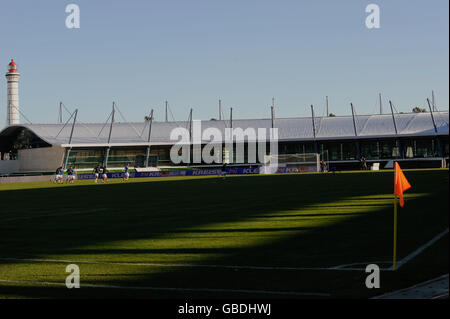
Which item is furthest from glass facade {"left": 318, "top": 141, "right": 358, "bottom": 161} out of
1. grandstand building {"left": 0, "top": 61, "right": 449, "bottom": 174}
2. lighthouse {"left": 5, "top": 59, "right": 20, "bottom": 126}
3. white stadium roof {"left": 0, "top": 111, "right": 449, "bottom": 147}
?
lighthouse {"left": 5, "top": 59, "right": 20, "bottom": 126}

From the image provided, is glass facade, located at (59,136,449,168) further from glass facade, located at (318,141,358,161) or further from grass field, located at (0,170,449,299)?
grass field, located at (0,170,449,299)

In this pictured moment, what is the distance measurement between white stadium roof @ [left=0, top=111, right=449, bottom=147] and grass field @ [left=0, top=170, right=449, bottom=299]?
81.6 m

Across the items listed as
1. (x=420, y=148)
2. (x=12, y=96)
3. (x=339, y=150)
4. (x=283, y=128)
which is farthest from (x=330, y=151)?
(x=12, y=96)

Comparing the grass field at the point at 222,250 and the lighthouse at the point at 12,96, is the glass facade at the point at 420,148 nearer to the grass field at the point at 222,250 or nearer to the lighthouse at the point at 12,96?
the lighthouse at the point at 12,96

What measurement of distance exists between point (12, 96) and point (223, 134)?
47285 millimetres

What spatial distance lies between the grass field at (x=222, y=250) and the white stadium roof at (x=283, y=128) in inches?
3215

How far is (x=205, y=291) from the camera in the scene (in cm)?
1012

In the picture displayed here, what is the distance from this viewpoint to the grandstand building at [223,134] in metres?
104

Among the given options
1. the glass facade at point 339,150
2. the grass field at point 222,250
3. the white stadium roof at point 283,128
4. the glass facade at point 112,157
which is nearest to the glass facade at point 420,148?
the white stadium roof at point 283,128

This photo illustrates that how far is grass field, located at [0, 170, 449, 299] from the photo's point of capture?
1047 centimetres

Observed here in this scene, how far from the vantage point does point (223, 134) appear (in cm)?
11138

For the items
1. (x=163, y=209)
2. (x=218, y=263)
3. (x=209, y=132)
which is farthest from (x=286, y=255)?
(x=209, y=132)

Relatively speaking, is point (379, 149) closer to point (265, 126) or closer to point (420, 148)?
point (420, 148)
